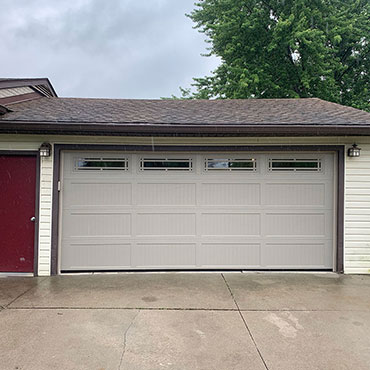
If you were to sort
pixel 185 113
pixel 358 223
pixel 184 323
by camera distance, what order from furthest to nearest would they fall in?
pixel 185 113, pixel 358 223, pixel 184 323

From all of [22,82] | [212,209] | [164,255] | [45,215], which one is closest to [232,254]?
[212,209]

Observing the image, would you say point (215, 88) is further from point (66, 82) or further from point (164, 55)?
point (66, 82)

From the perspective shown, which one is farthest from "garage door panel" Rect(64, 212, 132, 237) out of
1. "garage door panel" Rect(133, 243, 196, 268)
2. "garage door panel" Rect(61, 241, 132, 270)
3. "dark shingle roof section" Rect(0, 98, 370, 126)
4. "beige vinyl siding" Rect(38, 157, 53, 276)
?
"dark shingle roof section" Rect(0, 98, 370, 126)

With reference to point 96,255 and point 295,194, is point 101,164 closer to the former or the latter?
point 96,255

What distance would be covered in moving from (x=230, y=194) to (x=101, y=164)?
2.29 metres

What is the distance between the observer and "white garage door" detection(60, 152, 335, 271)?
4.89 meters

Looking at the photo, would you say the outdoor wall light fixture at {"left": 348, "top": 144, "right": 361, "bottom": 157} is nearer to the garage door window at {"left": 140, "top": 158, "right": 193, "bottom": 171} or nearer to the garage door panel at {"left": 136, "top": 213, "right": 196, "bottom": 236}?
the garage door window at {"left": 140, "top": 158, "right": 193, "bottom": 171}

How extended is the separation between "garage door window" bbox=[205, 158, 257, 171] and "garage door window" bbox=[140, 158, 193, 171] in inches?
13.8

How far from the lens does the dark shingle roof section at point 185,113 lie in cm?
464

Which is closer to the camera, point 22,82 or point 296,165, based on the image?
point 296,165

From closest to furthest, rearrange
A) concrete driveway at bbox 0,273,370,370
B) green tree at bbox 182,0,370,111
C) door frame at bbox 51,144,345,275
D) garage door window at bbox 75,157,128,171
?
concrete driveway at bbox 0,273,370,370
door frame at bbox 51,144,345,275
garage door window at bbox 75,157,128,171
green tree at bbox 182,0,370,111

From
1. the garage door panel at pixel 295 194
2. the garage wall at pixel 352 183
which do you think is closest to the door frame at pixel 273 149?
the garage wall at pixel 352 183

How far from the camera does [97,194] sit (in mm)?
4871

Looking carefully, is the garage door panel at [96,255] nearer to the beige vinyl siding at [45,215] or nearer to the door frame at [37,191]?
the beige vinyl siding at [45,215]
